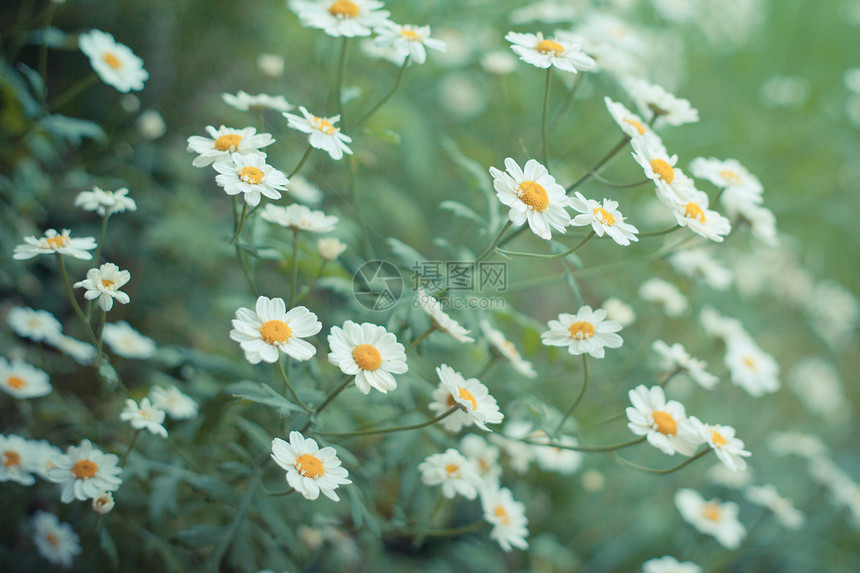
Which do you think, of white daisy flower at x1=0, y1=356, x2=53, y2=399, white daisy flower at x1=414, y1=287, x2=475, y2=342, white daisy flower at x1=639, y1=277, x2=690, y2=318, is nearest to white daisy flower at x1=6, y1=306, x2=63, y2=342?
white daisy flower at x1=0, y1=356, x2=53, y2=399

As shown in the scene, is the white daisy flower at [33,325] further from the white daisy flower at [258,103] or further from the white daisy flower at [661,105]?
the white daisy flower at [661,105]

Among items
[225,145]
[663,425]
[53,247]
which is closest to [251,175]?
[225,145]

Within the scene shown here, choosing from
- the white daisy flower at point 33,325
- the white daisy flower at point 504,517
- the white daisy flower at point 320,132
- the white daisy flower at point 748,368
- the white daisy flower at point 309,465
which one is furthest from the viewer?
the white daisy flower at point 748,368

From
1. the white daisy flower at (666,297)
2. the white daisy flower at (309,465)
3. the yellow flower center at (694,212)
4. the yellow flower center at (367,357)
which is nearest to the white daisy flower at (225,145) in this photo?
the yellow flower center at (367,357)

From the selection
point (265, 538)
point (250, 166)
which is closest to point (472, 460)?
point (265, 538)

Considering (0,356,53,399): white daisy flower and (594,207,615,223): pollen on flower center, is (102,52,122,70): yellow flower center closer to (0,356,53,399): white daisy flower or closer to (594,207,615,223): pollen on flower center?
(0,356,53,399): white daisy flower

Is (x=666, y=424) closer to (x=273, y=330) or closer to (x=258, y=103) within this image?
(x=273, y=330)
